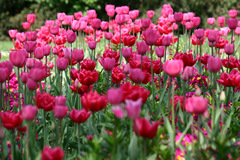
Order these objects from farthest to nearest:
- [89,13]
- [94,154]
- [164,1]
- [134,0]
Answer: [134,0] < [164,1] < [89,13] < [94,154]

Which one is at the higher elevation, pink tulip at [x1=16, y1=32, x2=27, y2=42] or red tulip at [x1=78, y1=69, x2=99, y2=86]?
pink tulip at [x1=16, y1=32, x2=27, y2=42]

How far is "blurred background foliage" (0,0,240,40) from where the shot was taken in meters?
15.2

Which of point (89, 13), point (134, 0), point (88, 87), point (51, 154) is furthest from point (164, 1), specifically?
point (51, 154)

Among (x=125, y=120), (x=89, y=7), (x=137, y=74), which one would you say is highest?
(x=89, y=7)

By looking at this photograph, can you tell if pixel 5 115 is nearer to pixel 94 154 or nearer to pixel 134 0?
pixel 94 154

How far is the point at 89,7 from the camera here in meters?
15.8

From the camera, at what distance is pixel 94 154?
1.26 meters

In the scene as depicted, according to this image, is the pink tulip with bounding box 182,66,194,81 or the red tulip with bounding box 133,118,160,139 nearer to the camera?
the red tulip with bounding box 133,118,160,139

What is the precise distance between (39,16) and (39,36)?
495 inches

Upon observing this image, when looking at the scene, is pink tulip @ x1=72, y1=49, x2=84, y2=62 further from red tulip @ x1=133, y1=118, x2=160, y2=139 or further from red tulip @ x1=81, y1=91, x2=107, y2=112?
red tulip @ x1=133, y1=118, x2=160, y2=139

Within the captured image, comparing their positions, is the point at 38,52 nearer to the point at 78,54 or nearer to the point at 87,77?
the point at 78,54

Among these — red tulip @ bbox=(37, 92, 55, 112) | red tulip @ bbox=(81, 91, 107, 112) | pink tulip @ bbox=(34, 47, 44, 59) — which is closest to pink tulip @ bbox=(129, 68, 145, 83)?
red tulip @ bbox=(81, 91, 107, 112)

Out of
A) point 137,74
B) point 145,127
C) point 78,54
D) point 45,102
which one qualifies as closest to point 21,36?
point 78,54

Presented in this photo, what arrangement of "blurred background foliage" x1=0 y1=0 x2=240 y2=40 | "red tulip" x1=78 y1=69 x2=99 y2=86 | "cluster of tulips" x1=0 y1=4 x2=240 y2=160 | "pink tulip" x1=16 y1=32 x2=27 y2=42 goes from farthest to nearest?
"blurred background foliage" x1=0 y1=0 x2=240 y2=40, "pink tulip" x1=16 y1=32 x2=27 y2=42, "red tulip" x1=78 y1=69 x2=99 y2=86, "cluster of tulips" x1=0 y1=4 x2=240 y2=160
